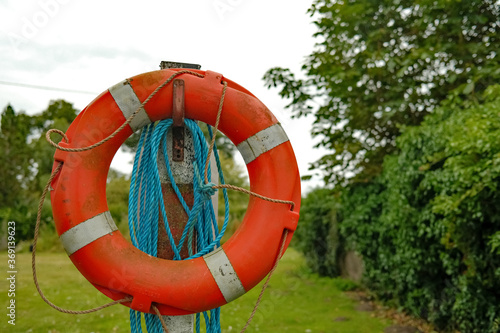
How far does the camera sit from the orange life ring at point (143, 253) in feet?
5.70

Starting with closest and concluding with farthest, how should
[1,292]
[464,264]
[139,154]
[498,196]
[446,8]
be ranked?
[139,154]
[498,196]
[464,264]
[446,8]
[1,292]

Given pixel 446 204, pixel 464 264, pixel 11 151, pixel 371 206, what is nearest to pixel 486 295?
pixel 464 264

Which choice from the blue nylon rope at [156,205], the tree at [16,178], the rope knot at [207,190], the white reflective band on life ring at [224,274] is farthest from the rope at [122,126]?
the tree at [16,178]

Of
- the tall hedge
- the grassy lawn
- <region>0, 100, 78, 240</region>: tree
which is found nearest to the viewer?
the tall hedge

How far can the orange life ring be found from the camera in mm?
1736

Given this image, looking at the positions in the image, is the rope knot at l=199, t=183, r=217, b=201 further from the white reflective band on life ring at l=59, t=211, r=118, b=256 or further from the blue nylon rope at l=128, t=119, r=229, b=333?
the white reflective band on life ring at l=59, t=211, r=118, b=256

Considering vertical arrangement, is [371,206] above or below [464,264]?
above

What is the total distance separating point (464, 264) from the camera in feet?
12.5

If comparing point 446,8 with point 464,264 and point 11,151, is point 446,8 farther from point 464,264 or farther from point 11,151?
point 11,151

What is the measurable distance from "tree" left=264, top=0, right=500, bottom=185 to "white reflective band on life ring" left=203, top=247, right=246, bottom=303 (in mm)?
3742

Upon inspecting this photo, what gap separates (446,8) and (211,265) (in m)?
4.55

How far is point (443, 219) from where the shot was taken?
11.9 feet

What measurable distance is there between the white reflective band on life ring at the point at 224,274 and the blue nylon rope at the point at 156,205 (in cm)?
7

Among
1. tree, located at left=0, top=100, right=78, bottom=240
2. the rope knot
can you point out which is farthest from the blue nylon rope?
tree, located at left=0, top=100, right=78, bottom=240
